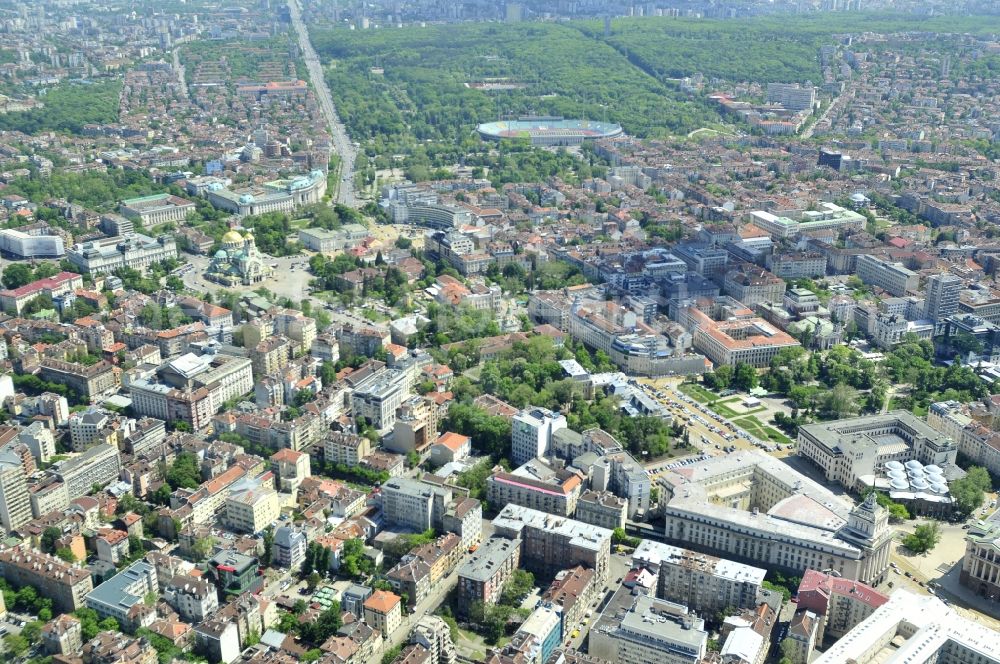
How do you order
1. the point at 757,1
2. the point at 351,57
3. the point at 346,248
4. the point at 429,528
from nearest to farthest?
the point at 429,528
the point at 346,248
the point at 351,57
the point at 757,1

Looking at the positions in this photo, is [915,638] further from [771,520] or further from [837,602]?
[771,520]

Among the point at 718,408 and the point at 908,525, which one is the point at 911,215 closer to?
the point at 718,408

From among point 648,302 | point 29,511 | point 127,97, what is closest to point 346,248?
point 648,302

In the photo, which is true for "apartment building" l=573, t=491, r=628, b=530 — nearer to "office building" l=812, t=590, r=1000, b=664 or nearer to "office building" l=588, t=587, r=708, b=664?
"office building" l=588, t=587, r=708, b=664

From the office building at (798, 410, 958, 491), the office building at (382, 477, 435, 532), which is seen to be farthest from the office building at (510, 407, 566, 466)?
the office building at (798, 410, 958, 491)

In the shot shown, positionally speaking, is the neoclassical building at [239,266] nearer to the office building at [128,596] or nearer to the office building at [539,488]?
the office building at [539,488]
